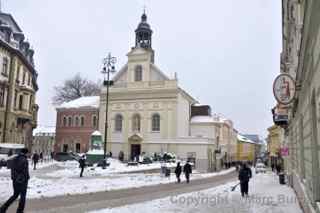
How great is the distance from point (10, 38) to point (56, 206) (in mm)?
35425

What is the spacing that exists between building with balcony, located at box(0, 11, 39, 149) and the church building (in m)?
15.9

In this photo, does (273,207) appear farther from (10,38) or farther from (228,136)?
(228,136)

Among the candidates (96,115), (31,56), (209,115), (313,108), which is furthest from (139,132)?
(313,108)

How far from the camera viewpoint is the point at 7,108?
41.4 metres

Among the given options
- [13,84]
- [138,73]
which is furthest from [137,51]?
[13,84]

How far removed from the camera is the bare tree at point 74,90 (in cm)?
7488

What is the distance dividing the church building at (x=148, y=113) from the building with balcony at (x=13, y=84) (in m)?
15.9

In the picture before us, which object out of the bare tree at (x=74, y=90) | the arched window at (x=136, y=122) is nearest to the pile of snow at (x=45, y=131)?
the bare tree at (x=74, y=90)

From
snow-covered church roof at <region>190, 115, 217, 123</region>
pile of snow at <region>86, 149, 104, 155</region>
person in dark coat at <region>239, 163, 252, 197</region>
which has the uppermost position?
snow-covered church roof at <region>190, 115, 217, 123</region>

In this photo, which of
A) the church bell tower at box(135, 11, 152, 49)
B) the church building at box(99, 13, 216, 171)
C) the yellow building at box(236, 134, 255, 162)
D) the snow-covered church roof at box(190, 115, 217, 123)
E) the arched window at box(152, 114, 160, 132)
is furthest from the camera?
the yellow building at box(236, 134, 255, 162)

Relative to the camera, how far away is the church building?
5553 centimetres

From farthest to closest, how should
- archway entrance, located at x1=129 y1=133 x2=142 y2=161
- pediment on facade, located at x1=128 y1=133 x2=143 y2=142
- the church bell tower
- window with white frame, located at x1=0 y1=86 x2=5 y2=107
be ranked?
the church bell tower < archway entrance, located at x1=129 y1=133 x2=142 y2=161 < pediment on facade, located at x1=128 y1=133 x2=143 y2=142 < window with white frame, located at x1=0 y1=86 x2=5 y2=107

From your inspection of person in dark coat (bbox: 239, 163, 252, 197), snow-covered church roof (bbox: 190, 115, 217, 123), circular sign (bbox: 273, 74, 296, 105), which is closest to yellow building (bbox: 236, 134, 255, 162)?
snow-covered church roof (bbox: 190, 115, 217, 123)

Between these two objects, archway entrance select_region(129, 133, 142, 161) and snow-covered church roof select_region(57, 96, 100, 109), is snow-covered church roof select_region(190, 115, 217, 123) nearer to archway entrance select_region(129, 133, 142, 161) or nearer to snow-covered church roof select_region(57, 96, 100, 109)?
archway entrance select_region(129, 133, 142, 161)
